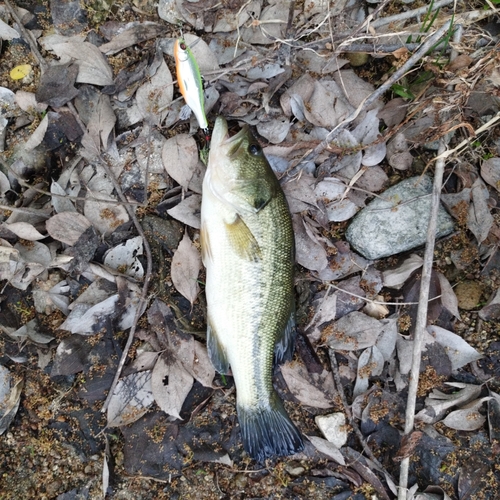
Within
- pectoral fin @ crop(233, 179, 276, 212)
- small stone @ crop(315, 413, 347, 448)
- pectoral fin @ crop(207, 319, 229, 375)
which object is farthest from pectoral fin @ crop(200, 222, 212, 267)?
small stone @ crop(315, 413, 347, 448)

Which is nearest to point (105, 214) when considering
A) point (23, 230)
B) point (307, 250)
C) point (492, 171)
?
point (23, 230)

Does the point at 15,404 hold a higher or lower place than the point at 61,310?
lower

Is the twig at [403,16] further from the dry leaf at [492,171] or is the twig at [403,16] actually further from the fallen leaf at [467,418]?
the fallen leaf at [467,418]

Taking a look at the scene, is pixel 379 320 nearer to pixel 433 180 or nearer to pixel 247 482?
pixel 433 180

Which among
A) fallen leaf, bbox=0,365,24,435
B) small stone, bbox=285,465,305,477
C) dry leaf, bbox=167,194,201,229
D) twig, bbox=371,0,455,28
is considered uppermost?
twig, bbox=371,0,455,28

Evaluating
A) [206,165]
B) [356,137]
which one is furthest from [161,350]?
[356,137]

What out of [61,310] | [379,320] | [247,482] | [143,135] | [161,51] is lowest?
[247,482]

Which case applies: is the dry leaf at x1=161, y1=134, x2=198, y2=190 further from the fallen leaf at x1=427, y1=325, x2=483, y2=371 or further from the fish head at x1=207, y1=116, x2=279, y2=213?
the fallen leaf at x1=427, y1=325, x2=483, y2=371
